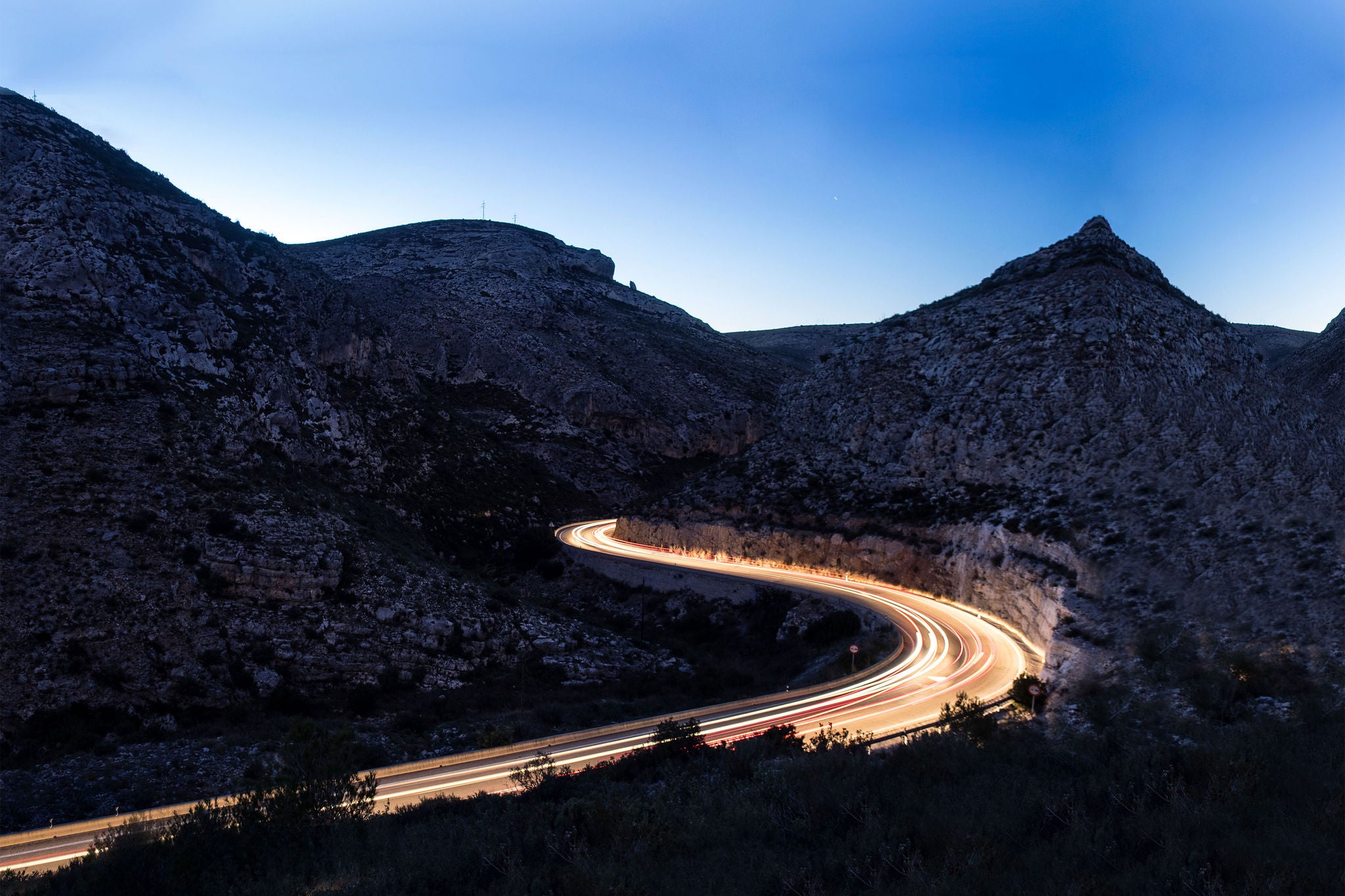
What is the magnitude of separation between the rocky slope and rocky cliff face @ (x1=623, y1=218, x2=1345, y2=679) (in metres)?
17.7

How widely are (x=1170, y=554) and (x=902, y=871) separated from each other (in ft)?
78.7

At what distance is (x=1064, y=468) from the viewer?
38.8m

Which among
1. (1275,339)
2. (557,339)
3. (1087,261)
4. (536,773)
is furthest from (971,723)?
(1275,339)

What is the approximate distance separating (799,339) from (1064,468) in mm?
124455

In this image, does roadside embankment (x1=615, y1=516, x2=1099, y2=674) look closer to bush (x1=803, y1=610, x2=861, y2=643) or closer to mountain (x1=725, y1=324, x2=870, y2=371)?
bush (x1=803, y1=610, x2=861, y2=643)

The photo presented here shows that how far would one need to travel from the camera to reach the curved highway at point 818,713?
53.1ft

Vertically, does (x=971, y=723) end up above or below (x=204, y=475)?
below

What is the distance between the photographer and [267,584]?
28.0 metres

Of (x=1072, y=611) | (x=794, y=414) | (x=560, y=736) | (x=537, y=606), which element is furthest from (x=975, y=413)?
(x=560, y=736)

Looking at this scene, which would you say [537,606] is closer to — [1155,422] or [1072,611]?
[1072,611]

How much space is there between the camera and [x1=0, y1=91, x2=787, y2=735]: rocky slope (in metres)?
24.3

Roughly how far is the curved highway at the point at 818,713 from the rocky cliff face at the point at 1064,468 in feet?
8.30

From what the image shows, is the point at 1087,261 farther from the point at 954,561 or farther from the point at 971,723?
the point at 971,723

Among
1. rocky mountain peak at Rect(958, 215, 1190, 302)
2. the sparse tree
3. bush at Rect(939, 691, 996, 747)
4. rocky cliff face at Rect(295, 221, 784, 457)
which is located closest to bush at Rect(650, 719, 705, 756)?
the sparse tree
